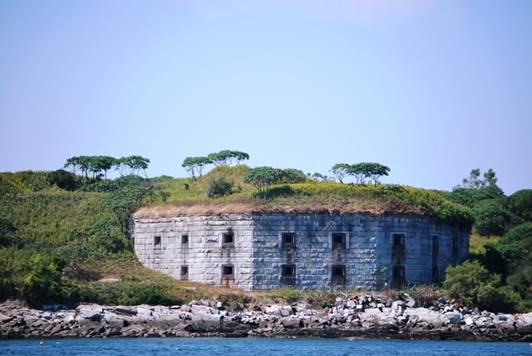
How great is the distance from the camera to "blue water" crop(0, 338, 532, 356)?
4338 cm

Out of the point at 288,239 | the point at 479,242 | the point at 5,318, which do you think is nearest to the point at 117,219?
the point at 288,239

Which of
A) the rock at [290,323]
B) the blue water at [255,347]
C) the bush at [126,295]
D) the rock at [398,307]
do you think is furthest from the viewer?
the bush at [126,295]

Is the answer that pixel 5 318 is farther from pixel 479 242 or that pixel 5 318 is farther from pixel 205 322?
pixel 479 242

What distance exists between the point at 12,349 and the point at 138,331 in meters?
7.00

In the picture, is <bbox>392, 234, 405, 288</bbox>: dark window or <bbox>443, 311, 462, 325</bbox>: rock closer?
<bbox>443, 311, 462, 325</bbox>: rock

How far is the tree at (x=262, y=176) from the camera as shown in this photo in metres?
59.3

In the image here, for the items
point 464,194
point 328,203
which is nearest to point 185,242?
point 328,203

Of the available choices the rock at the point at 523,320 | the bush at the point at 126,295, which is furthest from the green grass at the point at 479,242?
the bush at the point at 126,295

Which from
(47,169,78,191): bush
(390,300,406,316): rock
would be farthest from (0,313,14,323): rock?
(47,169,78,191): bush

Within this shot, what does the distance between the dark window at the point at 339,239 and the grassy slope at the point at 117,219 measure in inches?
57.7

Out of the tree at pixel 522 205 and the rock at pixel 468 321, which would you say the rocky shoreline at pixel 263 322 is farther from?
the tree at pixel 522 205

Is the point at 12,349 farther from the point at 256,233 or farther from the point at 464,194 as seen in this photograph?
the point at 464,194

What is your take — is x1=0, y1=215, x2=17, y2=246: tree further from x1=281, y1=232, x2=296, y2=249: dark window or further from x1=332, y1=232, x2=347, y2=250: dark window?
x1=332, y1=232, x2=347, y2=250: dark window

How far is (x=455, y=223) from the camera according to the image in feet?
197
